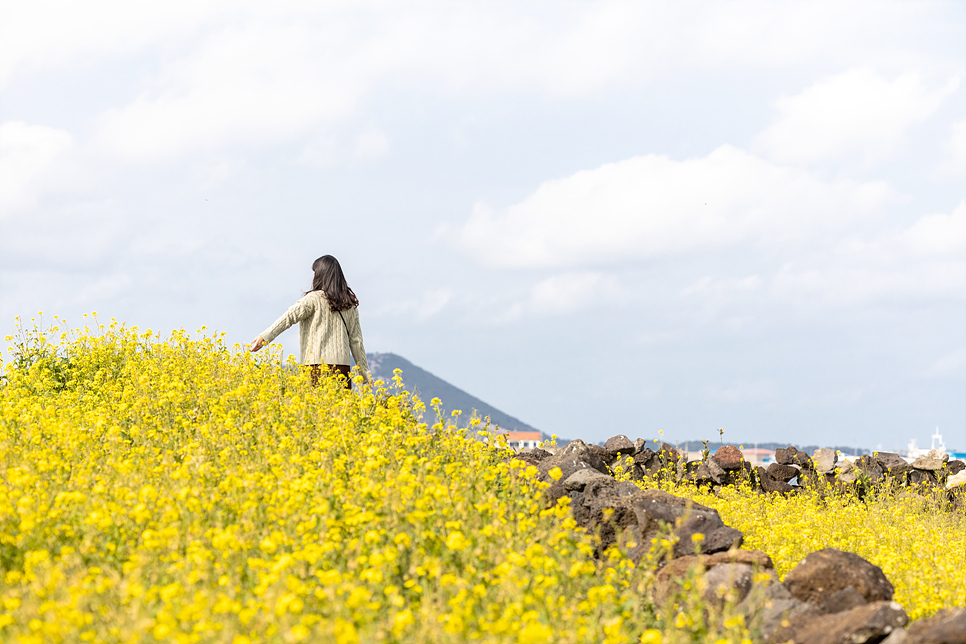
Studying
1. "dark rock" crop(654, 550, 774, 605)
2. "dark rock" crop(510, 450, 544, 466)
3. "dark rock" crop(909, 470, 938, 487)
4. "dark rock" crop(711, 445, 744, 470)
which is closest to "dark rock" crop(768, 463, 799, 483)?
"dark rock" crop(711, 445, 744, 470)

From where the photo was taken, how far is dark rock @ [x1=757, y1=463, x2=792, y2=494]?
14.3 m

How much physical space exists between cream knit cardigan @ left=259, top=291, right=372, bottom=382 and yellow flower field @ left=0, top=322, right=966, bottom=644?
92cm

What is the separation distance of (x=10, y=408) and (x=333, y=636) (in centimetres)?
735

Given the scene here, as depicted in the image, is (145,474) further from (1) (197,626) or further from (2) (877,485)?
(2) (877,485)

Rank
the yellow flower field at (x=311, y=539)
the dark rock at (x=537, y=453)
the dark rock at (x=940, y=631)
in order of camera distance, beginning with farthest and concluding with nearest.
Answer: the dark rock at (x=537, y=453) < the dark rock at (x=940, y=631) < the yellow flower field at (x=311, y=539)

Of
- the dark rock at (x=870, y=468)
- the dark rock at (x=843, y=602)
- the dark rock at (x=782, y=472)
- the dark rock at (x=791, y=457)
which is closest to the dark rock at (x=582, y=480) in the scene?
the dark rock at (x=843, y=602)

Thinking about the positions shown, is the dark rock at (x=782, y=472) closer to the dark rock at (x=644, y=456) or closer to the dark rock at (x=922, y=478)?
the dark rock at (x=922, y=478)

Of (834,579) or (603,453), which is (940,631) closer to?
(834,579)

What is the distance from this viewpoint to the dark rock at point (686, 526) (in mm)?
6980

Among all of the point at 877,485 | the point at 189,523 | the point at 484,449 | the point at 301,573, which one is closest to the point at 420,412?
the point at 484,449

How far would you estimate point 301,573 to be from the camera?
15.9ft

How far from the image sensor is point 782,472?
1460 cm

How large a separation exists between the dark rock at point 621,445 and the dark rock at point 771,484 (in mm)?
2627

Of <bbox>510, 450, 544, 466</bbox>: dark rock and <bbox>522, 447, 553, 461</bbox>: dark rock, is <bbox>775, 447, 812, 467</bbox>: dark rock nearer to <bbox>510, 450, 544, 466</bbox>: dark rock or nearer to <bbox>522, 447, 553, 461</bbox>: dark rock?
<bbox>522, 447, 553, 461</bbox>: dark rock
